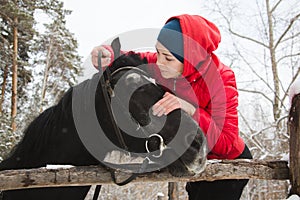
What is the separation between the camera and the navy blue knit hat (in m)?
1.50

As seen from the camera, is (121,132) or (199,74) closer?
(121,132)

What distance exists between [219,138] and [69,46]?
690 inches

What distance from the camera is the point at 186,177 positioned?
1335 millimetres

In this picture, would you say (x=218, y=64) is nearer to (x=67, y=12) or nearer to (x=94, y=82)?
(x=94, y=82)

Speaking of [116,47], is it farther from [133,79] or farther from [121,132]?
[121,132]

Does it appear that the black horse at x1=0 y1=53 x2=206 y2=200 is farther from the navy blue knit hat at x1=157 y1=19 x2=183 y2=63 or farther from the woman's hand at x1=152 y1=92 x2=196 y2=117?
the navy blue knit hat at x1=157 y1=19 x2=183 y2=63

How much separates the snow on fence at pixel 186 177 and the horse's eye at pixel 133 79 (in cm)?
41

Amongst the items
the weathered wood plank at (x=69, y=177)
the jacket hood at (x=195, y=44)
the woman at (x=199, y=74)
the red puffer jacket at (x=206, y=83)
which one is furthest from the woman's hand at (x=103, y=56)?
the weathered wood plank at (x=69, y=177)

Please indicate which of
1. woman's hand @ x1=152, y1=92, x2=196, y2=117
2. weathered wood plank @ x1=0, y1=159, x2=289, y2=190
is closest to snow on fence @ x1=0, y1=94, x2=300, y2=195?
weathered wood plank @ x1=0, y1=159, x2=289, y2=190

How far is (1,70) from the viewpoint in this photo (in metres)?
13.2

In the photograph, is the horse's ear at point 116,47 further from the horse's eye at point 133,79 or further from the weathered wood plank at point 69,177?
the weathered wood plank at point 69,177

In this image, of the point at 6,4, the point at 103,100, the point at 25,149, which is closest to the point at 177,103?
the point at 103,100

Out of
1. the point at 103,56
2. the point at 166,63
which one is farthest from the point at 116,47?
the point at 166,63

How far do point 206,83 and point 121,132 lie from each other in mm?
519
